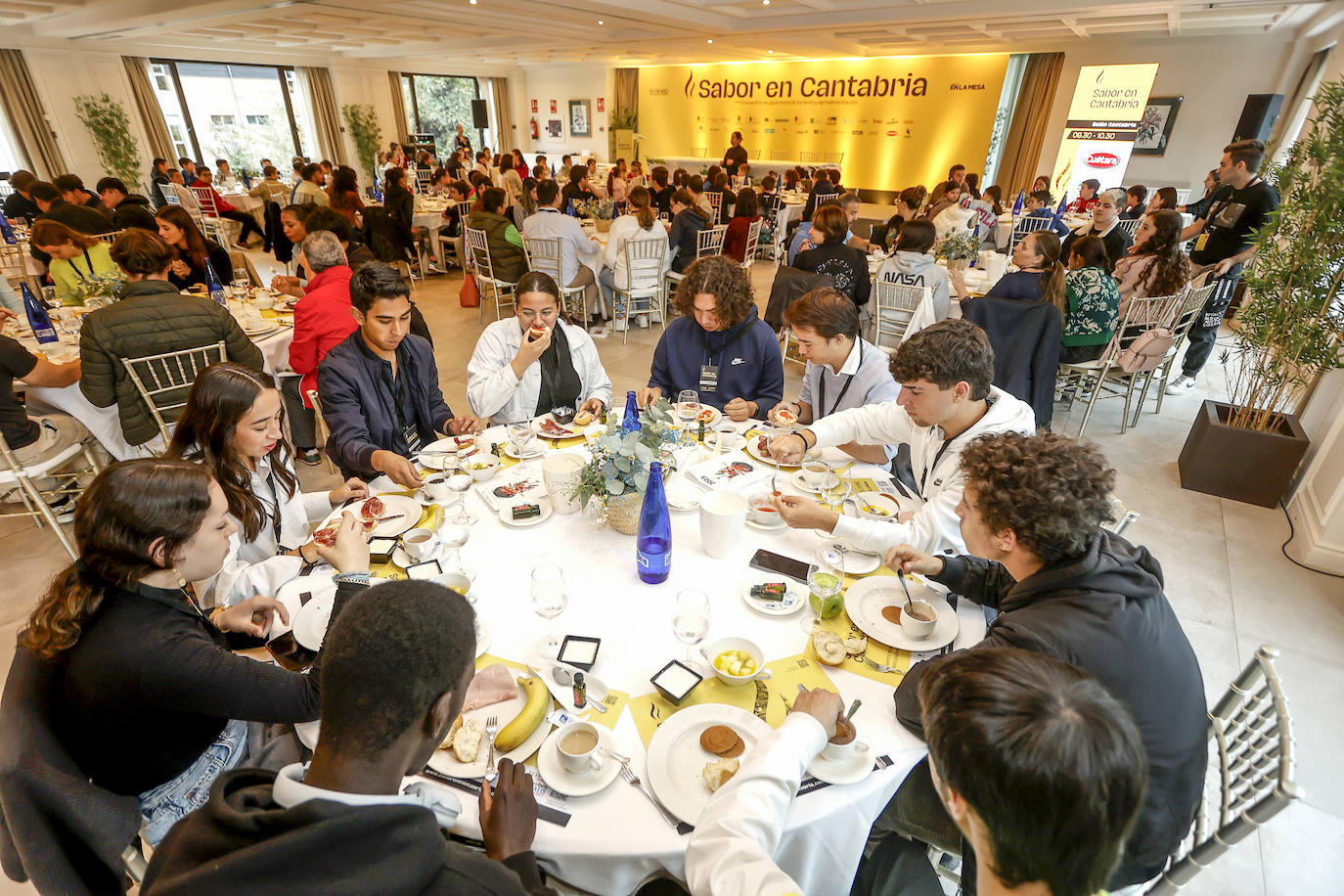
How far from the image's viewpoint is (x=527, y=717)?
1.30 metres

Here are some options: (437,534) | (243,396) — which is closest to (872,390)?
(437,534)

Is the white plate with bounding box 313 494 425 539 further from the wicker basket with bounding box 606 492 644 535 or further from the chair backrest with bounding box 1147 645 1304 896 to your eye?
the chair backrest with bounding box 1147 645 1304 896

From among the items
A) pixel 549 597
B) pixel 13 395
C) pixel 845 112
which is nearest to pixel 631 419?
pixel 549 597

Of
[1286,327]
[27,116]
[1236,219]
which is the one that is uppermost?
[27,116]

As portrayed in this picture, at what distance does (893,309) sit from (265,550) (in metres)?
4.60

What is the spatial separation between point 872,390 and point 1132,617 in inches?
70.2

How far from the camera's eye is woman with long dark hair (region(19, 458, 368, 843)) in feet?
3.97

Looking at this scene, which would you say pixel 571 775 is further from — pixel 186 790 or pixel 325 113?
pixel 325 113

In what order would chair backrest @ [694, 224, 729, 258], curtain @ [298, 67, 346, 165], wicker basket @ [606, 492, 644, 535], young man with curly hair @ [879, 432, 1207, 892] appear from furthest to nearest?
curtain @ [298, 67, 346, 165]
chair backrest @ [694, 224, 729, 258]
wicker basket @ [606, 492, 644, 535]
young man with curly hair @ [879, 432, 1207, 892]

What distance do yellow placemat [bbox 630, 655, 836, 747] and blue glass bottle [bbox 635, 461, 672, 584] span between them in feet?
1.20

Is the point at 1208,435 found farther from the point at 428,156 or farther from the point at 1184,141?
the point at 428,156

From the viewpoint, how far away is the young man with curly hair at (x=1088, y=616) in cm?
125

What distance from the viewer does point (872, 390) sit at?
293 cm

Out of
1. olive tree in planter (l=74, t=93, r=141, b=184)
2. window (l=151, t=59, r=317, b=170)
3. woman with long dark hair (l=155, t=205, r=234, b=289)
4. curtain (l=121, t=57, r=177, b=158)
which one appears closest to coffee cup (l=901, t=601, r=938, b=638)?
woman with long dark hair (l=155, t=205, r=234, b=289)
